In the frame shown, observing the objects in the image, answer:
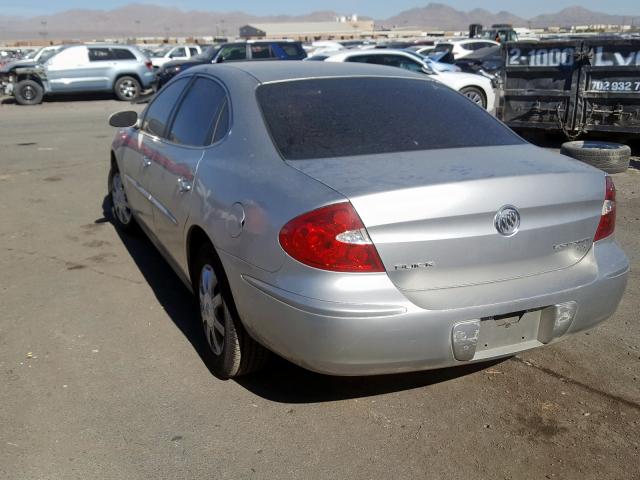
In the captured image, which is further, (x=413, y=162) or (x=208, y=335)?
(x=208, y=335)

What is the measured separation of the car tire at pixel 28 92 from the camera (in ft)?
66.3

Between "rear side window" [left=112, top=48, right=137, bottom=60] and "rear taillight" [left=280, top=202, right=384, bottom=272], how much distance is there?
2018 cm

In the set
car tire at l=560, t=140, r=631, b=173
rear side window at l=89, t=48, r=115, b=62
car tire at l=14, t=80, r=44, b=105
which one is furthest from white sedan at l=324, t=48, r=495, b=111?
car tire at l=14, t=80, r=44, b=105

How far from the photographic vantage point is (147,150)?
4.82 metres

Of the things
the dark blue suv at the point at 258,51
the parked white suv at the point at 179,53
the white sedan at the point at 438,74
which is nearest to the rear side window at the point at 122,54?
the dark blue suv at the point at 258,51

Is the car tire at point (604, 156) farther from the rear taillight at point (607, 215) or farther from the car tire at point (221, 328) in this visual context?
the car tire at point (221, 328)

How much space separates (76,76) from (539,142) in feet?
49.7

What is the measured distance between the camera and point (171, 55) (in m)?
30.3

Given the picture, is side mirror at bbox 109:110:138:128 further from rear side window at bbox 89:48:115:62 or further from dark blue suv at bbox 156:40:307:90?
rear side window at bbox 89:48:115:62

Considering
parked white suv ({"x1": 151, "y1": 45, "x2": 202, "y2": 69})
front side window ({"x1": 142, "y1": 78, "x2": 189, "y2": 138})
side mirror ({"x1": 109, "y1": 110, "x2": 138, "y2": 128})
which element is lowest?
parked white suv ({"x1": 151, "y1": 45, "x2": 202, "y2": 69})

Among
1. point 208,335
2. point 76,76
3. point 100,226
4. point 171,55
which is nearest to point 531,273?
point 208,335

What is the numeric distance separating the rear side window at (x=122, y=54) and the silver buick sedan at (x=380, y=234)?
1883cm

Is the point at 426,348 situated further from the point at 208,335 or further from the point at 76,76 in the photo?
the point at 76,76

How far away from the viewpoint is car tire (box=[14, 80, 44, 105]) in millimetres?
20203
